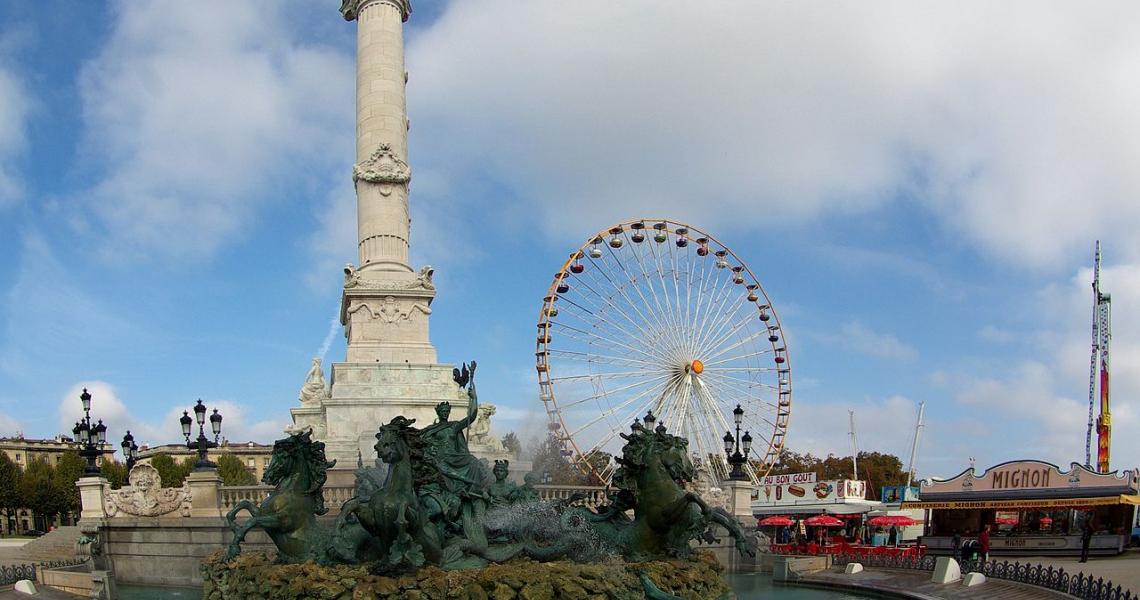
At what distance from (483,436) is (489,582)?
48.5 feet

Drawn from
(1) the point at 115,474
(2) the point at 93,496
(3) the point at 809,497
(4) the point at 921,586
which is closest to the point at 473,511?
(4) the point at 921,586

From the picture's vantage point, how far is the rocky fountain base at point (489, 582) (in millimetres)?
10656

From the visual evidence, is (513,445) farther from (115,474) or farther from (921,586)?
(115,474)

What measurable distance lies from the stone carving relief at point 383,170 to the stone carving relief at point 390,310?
356cm

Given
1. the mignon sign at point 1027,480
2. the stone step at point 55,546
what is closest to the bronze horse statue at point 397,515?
the stone step at point 55,546

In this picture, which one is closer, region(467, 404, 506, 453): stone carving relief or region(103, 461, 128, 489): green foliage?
region(467, 404, 506, 453): stone carving relief

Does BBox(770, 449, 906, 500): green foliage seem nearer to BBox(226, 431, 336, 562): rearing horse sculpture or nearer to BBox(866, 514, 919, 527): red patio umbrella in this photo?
BBox(866, 514, 919, 527): red patio umbrella

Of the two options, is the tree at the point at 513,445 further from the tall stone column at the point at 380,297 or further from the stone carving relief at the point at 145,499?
the stone carving relief at the point at 145,499

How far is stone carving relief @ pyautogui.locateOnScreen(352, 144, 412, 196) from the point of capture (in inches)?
1112

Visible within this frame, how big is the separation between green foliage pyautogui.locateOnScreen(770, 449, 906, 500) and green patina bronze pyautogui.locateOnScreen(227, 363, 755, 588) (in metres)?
59.4

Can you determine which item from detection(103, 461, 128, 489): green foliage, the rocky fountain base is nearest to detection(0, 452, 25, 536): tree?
detection(103, 461, 128, 489): green foliage

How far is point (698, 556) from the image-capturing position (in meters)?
12.7

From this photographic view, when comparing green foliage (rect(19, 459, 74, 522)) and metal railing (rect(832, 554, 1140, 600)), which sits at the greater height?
metal railing (rect(832, 554, 1140, 600))

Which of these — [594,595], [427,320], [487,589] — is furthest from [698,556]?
[427,320]
